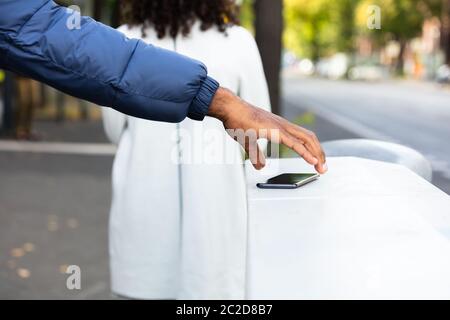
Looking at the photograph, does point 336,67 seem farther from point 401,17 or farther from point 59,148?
point 59,148

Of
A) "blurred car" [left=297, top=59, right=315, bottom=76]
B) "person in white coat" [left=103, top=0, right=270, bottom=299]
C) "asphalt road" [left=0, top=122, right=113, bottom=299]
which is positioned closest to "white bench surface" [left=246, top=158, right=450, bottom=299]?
"person in white coat" [left=103, top=0, right=270, bottom=299]

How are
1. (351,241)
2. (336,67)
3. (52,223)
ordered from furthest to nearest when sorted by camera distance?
1. (336,67)
2. (52,223)
3. (351,241)

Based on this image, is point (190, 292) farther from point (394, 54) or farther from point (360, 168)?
point (394, 54)

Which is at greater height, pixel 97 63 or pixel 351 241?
pixel 97 63

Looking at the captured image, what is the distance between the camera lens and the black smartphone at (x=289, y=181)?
1.83 meters

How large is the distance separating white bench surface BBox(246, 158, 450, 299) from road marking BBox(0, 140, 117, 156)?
1049cm

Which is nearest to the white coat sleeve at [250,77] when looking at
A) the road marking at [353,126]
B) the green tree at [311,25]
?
the road marking at [353,126]

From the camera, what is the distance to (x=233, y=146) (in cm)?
296

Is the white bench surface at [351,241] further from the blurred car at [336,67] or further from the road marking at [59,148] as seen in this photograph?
the blurred car at [336,67]

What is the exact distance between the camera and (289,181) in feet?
6.12

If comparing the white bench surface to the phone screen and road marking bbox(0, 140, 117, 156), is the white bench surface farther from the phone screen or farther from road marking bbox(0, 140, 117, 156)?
→ road marking bbox(0, 140, 117, 156)

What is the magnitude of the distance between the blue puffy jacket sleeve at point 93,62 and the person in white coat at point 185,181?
131 cm

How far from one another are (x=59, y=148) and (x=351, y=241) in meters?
11.5

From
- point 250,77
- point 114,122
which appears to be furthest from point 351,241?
point 114,122
